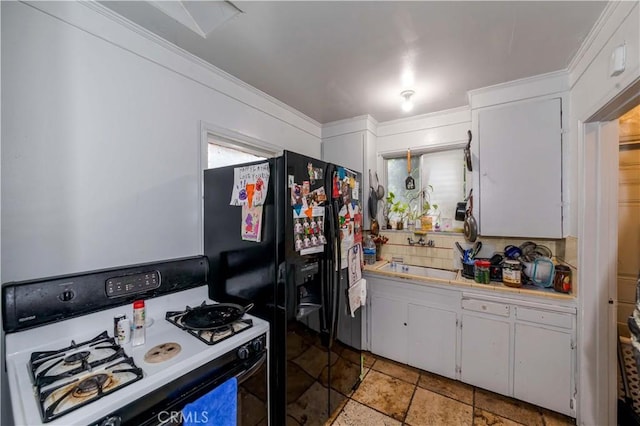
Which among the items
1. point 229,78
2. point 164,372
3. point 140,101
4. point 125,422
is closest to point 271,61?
point 229,78

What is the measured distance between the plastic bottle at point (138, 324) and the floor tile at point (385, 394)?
5.31 feet

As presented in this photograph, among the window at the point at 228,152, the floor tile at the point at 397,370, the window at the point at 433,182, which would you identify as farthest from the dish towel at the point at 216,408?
the window at the point at 433,182

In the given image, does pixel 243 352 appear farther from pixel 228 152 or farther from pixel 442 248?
pixel 442 248

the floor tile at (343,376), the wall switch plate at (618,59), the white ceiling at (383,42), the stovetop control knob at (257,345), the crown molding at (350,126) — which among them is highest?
the white ceiling at (383,42)

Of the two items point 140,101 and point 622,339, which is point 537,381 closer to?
point 622,339

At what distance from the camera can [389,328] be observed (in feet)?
7.78

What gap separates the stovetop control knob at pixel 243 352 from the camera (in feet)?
3.71

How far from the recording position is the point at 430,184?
2.80m

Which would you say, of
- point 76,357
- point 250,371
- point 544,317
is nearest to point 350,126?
point 544,317

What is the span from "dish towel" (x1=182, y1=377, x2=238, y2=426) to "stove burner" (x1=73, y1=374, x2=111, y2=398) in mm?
274

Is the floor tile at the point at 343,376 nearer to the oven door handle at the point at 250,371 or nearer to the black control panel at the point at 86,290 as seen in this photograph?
the oven door handle at the point at 250,371

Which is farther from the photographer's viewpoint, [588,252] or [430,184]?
[430,184]

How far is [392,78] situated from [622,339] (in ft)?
7.98

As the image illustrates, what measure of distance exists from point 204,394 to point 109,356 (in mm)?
413
